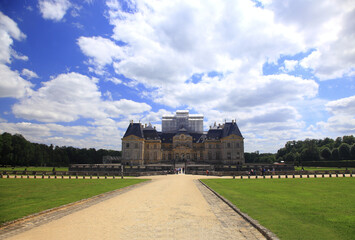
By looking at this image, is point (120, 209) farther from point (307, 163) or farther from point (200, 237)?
point (307, 163)

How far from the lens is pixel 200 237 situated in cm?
713

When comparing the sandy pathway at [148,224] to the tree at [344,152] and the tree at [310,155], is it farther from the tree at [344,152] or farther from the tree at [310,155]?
the tree at [310,155]

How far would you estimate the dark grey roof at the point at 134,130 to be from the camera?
8019 cm

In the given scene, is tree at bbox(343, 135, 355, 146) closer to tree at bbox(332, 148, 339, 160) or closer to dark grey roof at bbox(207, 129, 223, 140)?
tree at bbox(332, 148, 339, 160)

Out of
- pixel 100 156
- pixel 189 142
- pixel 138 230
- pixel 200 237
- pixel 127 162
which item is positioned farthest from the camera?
pixel 100 156

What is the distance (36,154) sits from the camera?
79.4 m

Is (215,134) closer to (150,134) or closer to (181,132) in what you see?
(181,132)

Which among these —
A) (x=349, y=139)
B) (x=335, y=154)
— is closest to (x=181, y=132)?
(x=335, y=154)

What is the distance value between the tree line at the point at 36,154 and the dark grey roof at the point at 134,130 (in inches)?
979

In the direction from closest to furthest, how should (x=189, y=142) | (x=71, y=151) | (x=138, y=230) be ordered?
(x=138, y=230)
(x=189, y=142)
(x=71, y=151)

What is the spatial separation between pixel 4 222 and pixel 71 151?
9556 cm

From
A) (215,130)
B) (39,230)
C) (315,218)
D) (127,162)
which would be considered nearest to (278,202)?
(315,218)

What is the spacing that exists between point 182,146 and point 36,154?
155 ft

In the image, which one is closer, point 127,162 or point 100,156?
point 127,162
